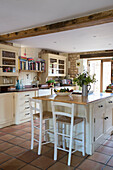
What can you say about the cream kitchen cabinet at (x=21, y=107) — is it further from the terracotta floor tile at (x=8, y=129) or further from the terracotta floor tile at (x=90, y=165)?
the terracotta floor tile at (x=90, y=165)

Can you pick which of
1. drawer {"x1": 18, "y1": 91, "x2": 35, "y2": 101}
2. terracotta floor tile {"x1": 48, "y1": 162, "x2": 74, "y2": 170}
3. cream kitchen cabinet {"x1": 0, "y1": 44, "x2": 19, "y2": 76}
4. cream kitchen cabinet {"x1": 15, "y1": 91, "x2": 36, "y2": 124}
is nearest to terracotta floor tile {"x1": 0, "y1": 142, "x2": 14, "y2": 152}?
terracotta floor tile {"x1": 48, "y1": 162, "x2": 74, "y2": 170}

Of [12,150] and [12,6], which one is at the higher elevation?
[12,6]

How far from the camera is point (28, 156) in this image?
2.87 meters

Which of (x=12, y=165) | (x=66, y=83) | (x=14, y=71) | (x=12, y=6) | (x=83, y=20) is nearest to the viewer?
(x=12, y=165)

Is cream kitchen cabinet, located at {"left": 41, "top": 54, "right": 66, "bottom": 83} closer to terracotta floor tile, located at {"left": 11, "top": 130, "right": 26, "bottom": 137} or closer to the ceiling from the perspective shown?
the ceiling

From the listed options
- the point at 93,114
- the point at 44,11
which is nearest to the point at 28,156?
the point at 93,114

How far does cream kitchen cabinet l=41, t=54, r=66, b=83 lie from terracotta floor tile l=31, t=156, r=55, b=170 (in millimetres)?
4357

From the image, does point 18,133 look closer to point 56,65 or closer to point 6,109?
point 6,109

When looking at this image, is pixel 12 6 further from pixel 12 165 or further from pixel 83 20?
pixel 12 165

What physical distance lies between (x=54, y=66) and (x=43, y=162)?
493cm

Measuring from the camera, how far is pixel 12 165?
2.57m

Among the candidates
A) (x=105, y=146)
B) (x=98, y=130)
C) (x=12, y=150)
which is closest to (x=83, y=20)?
(x=98, y=130)

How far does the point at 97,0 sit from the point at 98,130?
227cm

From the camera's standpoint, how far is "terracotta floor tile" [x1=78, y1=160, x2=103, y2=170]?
2.51 meters
